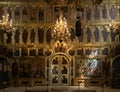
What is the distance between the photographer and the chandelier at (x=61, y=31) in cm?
3048

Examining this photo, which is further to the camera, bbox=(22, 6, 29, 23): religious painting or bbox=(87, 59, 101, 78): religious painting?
bbox=(22, 6, 29, 23): religious painting

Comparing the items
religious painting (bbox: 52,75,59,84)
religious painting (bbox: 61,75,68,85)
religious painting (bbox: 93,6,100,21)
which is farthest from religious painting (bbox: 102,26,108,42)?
religious painting (bbox: 52,75,59,84)

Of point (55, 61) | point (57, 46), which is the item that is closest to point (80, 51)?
point (57, 46)

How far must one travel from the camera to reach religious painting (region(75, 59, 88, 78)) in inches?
1228

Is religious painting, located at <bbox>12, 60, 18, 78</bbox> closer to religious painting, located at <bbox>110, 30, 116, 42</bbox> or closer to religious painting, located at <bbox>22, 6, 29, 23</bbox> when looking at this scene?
religious painting, located at <bbox>22, 6, 29, 23</bbox>

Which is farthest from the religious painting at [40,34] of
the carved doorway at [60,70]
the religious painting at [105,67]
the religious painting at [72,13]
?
the religious painting at [105,67]

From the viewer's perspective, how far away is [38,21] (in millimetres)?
31656

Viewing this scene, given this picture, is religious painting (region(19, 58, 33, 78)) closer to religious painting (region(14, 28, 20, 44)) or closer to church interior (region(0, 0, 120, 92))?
church interior (region(0, 0, 120, 92))

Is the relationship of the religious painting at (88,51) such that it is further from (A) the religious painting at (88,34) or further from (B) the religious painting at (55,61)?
(B) the religious painting at (55,61)

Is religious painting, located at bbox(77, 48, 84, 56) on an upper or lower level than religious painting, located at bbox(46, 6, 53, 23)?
lower

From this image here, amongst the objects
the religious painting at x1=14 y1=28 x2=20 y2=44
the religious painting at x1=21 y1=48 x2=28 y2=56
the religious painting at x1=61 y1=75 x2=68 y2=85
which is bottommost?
the religious painting at x1=61 y1=75 x2=68 y2=85

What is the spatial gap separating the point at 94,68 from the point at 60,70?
323cm

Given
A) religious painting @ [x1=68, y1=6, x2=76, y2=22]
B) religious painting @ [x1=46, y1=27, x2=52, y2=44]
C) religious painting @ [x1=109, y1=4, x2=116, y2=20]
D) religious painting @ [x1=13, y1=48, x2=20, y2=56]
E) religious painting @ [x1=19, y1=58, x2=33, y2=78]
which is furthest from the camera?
religious painting @ [x1=68, y1=6, x2=76, y2=22]

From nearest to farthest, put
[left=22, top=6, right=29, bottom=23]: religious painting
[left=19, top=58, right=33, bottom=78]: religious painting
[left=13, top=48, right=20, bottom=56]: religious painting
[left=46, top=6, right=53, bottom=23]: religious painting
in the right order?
1. [left=19, top=58, right=33, bottom=78]: religious painting
2. [left=13, top=48, right=20, bottom=56]: religious painting
3. [left=22, top=6, right=29, bottom=23]: religious painting
4. [left=46, top=6, right=53, bottom=23]: religious painting
